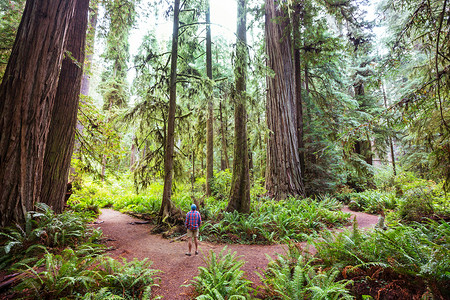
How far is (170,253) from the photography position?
4.64 metres

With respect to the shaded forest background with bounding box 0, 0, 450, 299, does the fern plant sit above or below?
below

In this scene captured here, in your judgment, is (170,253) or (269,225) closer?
(170,253)

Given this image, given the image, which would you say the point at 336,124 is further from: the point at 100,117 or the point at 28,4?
the point at 28,4

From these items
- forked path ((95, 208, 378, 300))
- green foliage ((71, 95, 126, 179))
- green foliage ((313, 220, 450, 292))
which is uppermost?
green foliage ((71, 95, 126, 179))

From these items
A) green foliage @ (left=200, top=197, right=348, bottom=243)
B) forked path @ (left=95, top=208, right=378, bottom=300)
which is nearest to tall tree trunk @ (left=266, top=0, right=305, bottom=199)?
green foliage @ (left=200, top=197, right=348, bottom=243)

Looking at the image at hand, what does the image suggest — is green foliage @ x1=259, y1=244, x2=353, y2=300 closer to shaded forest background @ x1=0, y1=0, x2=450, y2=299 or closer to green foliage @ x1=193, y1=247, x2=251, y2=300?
shaded forest background @ x1=0, y1=0, x2=450, y2=299

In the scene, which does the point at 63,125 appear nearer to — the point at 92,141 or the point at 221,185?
the point at 92,141

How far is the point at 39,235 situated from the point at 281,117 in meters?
8.55

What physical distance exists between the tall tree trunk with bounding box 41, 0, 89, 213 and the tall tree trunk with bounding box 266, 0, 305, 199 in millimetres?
6962

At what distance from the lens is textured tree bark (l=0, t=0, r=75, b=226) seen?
3.20 m

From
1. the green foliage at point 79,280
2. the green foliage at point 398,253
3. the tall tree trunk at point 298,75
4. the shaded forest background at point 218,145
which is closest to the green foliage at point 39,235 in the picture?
the shaded forest background at point 218,145

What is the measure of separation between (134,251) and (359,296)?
14.3 feet

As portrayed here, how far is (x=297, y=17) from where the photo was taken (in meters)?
9.49

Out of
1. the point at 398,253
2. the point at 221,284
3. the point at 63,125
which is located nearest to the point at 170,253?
the point at 221,284
